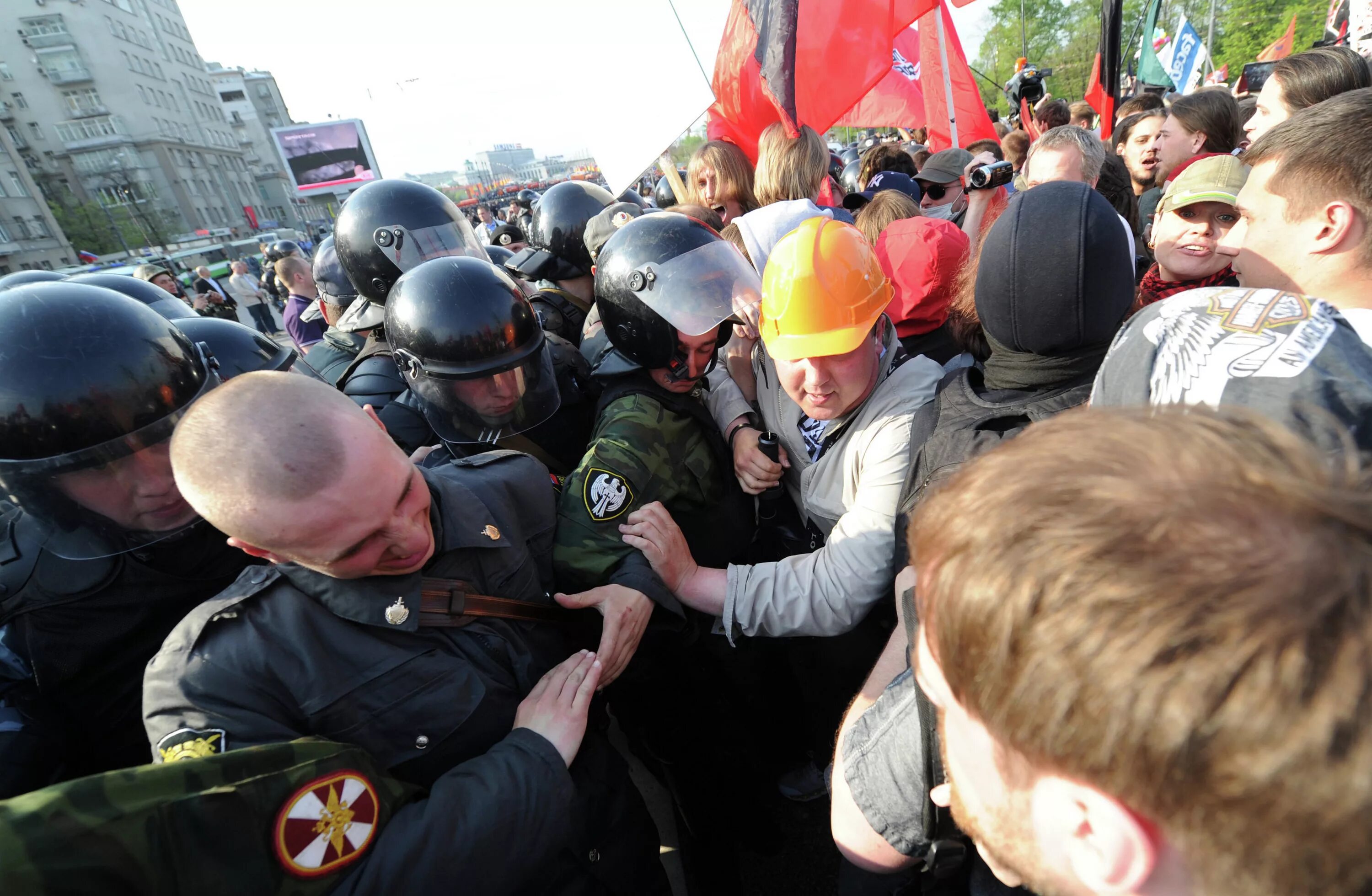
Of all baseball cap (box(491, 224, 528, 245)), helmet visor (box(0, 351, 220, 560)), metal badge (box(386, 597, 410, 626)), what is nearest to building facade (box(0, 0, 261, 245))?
baseball cap (box(491, 224, 528, 245))

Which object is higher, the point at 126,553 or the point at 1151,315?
the point at 1151,315

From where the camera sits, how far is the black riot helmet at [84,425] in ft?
5.57

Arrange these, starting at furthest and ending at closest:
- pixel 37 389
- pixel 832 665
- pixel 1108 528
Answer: pixel 832 665, pixel 37 389, pixel 1108 528

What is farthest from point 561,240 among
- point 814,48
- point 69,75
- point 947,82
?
point 69,75

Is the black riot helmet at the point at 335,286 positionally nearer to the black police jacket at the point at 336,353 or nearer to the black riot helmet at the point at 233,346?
the black police jacket at the point at 336,353

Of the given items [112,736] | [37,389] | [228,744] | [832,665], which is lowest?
[832,665]

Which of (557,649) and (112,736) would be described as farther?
(557,649)

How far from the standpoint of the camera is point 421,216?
344cm

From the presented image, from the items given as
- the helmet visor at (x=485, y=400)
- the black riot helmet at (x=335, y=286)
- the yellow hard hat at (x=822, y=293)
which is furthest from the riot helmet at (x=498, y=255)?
the yellow hard hat at (x=822, y=293)

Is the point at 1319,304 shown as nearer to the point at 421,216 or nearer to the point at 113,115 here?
the point at 421,216

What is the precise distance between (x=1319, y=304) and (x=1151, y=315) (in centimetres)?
24

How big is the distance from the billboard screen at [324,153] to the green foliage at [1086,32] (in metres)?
45.9

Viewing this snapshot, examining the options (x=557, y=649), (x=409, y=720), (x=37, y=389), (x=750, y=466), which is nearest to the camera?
(x=409, y=720)

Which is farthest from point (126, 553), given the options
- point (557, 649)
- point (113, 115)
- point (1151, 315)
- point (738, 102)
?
point (113, 115)
